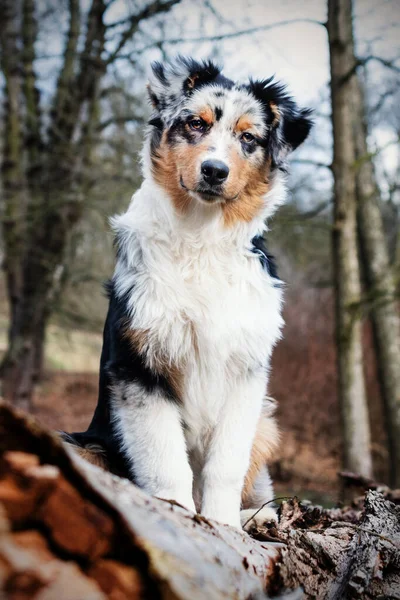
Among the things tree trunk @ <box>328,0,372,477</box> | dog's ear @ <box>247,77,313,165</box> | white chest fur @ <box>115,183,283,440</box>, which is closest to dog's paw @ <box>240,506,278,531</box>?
white chest fur @ <box>115,183,283,440</box>

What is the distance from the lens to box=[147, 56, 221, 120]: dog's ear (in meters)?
4.25

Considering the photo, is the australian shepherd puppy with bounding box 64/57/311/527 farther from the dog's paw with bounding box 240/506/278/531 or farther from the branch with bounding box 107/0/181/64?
the branch with bounding box 107/0/181/64

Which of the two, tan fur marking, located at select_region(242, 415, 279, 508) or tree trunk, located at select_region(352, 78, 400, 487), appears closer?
tan fur marking, located at select_region(242, 415, 279, 508)

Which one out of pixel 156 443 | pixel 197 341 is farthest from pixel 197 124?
pixel 156 443

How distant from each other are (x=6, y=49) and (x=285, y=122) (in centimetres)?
847

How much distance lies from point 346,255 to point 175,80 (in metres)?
4.09

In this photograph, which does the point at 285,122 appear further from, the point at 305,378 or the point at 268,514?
the point at 305,378

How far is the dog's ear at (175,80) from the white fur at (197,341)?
2.52 ft

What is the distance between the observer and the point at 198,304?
362 cm

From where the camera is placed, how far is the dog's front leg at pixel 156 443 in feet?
11.0

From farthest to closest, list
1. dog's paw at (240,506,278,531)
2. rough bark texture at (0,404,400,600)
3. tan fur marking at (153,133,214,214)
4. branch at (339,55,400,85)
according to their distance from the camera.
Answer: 1. branch at (339,55,400,85)
2. tan fur marking at (153,133,214,214)
3. dog's paw at (240,506,278,531)
4. rough bark texture at (0,404,400,600)

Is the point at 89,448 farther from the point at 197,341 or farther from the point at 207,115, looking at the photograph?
the point at 207,115

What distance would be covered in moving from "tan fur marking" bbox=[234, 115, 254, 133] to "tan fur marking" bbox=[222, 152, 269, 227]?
22 centimetres

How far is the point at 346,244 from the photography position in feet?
25.1
